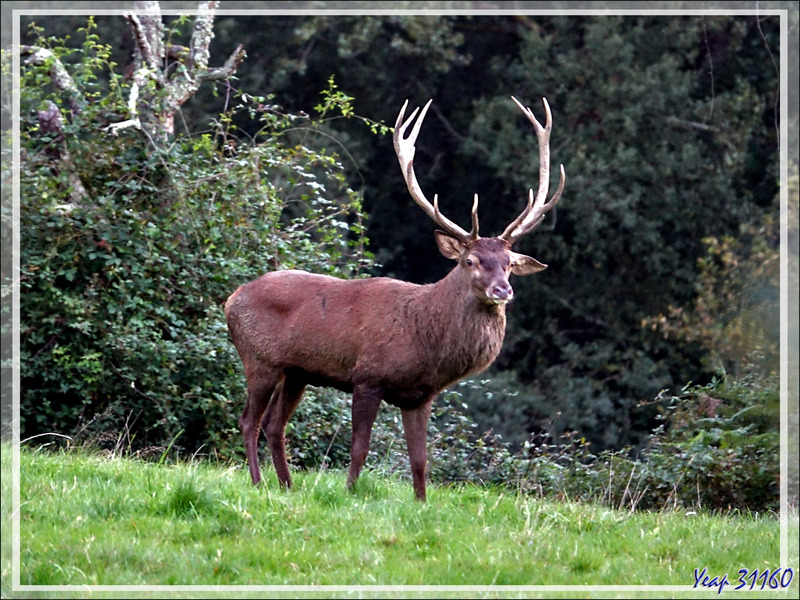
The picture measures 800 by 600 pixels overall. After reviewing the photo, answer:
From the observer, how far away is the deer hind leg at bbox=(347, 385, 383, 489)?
274 inches

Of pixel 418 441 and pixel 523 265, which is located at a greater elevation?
pixel 523 265

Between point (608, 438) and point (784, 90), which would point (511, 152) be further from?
point (784, 90)

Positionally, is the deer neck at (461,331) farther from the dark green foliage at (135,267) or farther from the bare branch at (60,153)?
the bare branch at (60,153)

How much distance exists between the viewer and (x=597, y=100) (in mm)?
19344

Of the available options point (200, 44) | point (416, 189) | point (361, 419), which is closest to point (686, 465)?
point (361, 419)

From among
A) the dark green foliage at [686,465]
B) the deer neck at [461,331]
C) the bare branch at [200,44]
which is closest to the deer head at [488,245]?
the deer neck at [461,331]

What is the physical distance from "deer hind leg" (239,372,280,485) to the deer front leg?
0.90 metres

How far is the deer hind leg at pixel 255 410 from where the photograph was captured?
24.0 feet

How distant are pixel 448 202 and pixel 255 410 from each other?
14.2 m

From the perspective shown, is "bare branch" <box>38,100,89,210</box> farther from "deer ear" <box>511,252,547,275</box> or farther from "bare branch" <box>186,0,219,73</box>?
"deer ear" <box>511,252,547,275</box>

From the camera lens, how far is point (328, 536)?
5934mm

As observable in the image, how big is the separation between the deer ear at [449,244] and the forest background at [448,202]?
2.91 meters

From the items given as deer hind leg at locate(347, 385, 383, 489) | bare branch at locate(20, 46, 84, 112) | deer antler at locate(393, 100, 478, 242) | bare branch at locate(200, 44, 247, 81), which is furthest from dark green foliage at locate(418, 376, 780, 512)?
bare branch at locate(20, 46, 84, 112)

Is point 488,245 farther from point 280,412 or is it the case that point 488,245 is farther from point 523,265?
point 280,412
